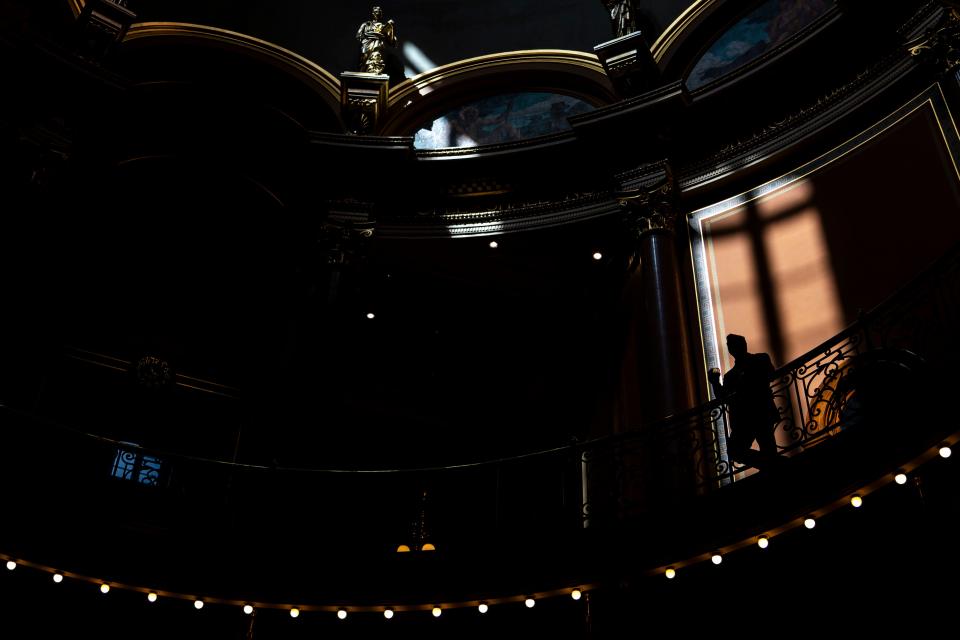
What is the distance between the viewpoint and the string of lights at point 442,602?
8805 millimetres

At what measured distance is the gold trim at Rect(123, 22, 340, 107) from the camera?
→ 644 inches

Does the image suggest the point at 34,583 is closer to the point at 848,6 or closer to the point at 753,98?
the point at 753,98

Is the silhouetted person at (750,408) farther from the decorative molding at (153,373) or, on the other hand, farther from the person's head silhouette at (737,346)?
the decorative molding at (153,373)

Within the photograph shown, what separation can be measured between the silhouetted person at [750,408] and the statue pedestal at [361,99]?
26.2 feet

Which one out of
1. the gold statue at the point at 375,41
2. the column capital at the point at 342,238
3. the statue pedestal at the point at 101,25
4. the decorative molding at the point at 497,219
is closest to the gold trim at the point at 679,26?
the decorative molding at the point at 497,219

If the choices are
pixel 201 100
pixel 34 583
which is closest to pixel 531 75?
pixel 201 100

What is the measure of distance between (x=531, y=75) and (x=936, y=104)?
6741 millimetres

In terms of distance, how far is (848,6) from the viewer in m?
12.8

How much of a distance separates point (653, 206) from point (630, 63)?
98.1 inches

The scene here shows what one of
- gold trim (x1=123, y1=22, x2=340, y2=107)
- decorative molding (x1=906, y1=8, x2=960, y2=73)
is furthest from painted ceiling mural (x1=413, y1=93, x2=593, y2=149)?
decorative molding (x1=906, y1=8, x2=960, y2=73)

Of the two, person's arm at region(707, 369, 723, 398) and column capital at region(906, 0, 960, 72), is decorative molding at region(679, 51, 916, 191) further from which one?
person's arm at region(707, 369, 723, 398)

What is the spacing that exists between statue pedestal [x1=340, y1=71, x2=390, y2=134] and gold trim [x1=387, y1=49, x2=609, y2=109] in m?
0.71

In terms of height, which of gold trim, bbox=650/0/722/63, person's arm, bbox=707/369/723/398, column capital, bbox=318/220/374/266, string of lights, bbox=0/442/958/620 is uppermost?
gold trim, bbox=650/0/722/63

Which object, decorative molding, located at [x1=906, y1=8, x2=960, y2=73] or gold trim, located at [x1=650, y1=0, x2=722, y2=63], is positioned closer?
decorative molding, located at [x1=906, y1=8, x2=960, y2=73]
